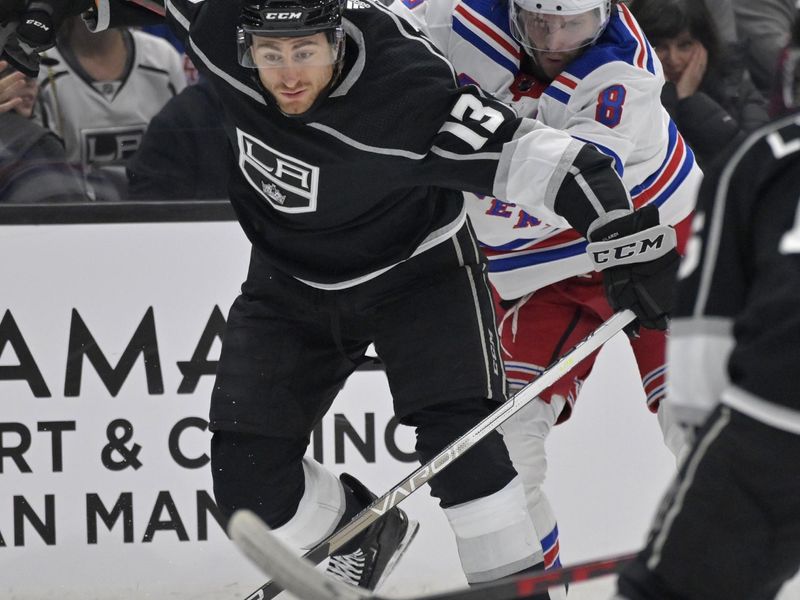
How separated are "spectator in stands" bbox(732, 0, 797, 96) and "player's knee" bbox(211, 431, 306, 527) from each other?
66.2 inches

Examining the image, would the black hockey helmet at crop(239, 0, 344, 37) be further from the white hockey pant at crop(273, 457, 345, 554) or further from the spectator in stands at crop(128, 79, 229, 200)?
the spectator in stands at crop(128, 79, 229, 200)

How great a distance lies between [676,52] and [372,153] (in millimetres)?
1448

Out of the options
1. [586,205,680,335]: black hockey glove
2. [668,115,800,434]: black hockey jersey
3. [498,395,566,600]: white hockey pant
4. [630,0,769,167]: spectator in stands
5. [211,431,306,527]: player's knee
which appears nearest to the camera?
[668,115,800,434]: black hockey jersey

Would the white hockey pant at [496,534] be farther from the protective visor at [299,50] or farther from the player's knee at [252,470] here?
the protective visor at [299,50]

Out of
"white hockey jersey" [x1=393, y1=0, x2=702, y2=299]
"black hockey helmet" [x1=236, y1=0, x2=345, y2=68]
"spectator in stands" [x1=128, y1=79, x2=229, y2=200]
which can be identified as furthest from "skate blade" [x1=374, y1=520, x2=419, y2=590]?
"black hockey helmet" [x1=236, y1=0, x2=345, y2=68]

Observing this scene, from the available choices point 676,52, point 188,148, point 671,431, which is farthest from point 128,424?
point 676,52

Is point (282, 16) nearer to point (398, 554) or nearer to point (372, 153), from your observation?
point (372, 153)

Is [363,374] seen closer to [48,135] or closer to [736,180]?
[48,135]

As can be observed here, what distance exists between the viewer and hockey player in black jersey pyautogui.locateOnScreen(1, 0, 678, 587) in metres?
2.38

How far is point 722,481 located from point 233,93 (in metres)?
1.30

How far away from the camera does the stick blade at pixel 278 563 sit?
5.17 feet

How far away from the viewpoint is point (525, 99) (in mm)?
2863

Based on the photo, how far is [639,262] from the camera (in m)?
2.44

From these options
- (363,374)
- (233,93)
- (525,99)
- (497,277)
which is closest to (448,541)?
(363,374)
